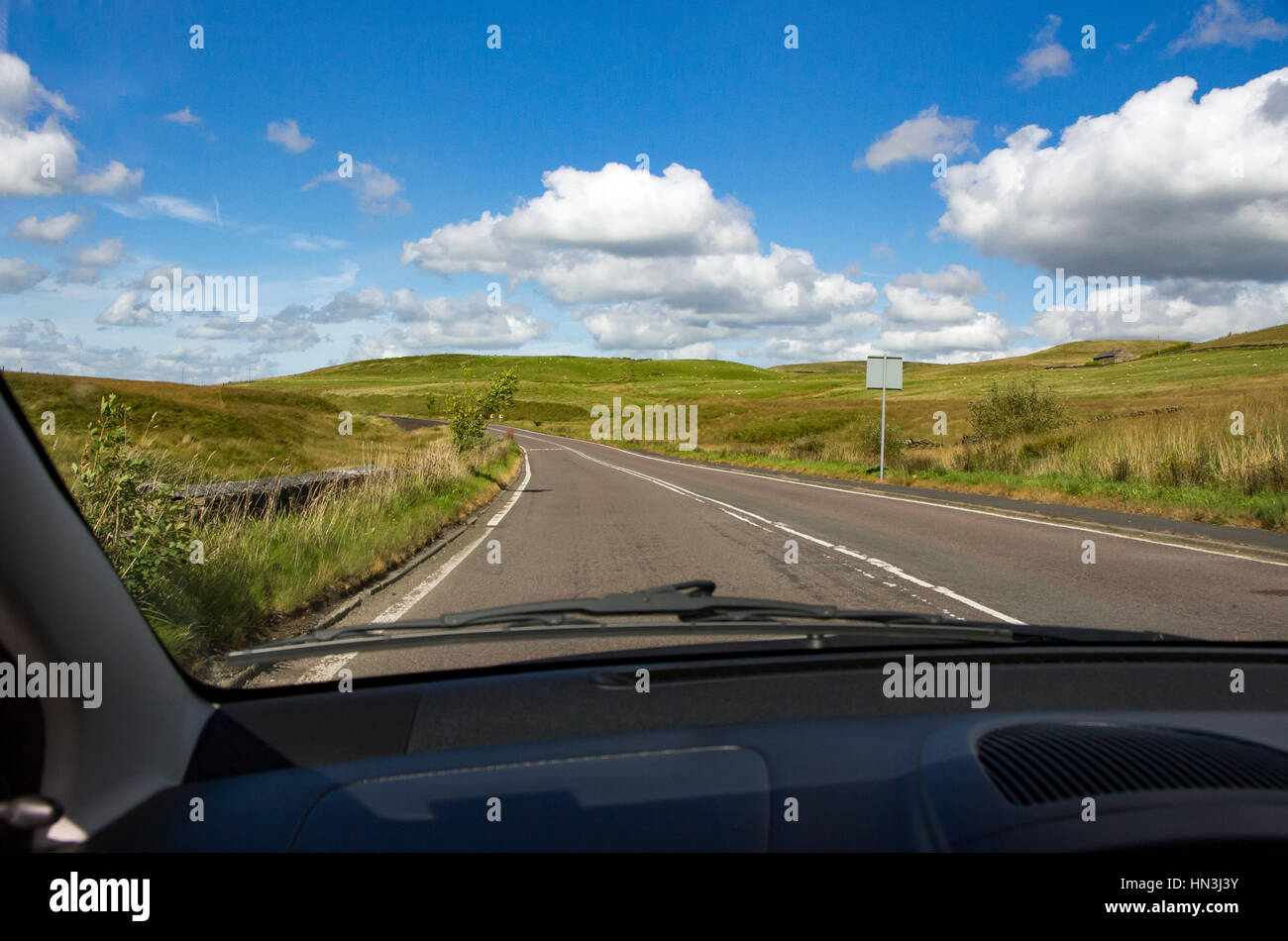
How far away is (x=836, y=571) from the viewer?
32.7 ft

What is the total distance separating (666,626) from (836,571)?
265 inches

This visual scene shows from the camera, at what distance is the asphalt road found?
286 inches

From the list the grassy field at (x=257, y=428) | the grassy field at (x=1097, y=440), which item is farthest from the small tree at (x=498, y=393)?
the grassy field at (x=1097, y=440)

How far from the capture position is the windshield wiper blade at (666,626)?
339cm

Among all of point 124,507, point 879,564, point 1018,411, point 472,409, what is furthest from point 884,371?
point 124,507

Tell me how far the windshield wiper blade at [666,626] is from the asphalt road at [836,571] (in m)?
0.89

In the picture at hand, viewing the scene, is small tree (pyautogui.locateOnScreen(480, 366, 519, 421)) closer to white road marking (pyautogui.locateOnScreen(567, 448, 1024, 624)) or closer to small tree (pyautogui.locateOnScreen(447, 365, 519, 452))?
small tree (pyautogui.locateOnScreen(447, 365, 519, 452))

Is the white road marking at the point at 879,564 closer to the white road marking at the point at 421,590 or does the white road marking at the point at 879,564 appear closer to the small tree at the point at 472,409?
the white road marking at the point at 421,590

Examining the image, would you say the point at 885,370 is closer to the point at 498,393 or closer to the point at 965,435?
the point at 498,393

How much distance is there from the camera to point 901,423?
61.7 metres

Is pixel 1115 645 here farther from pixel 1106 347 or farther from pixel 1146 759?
pixel 1106 347

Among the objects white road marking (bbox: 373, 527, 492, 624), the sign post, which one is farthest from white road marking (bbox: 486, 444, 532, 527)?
the sign post
